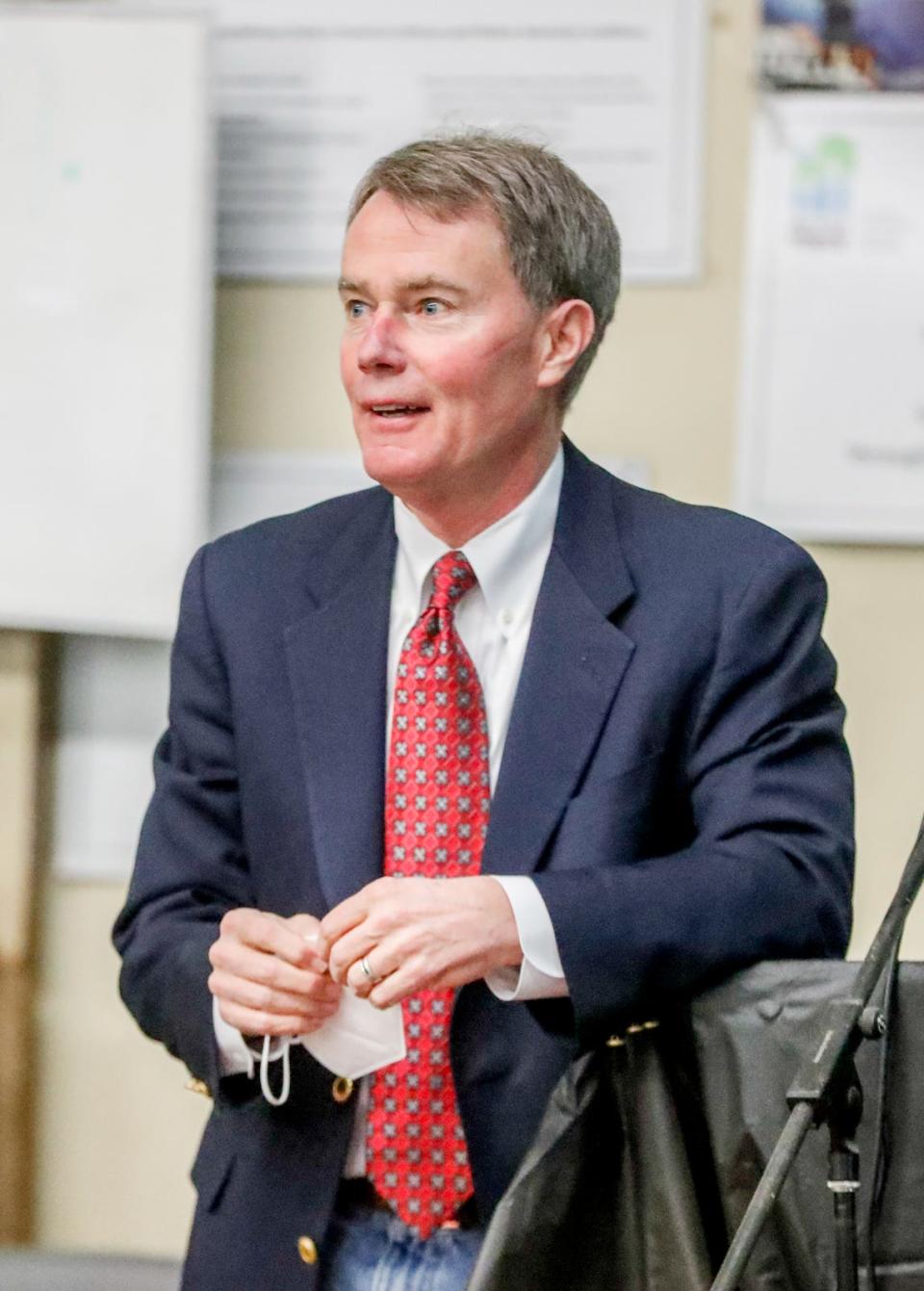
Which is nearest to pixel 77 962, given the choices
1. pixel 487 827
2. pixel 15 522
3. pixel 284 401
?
pixel 15 522

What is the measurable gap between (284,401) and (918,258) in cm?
97

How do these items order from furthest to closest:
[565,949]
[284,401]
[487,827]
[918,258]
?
[284,401] < [918,258] < [487,827] < [565,949]

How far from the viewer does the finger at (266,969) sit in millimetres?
1347

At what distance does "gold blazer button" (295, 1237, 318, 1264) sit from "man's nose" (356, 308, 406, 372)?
70 cm

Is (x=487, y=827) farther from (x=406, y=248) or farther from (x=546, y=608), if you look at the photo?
(x=406, y=248)

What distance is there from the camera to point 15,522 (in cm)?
270

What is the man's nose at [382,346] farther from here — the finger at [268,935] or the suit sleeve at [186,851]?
the finger at [268,935]

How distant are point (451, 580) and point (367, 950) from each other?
364 mm

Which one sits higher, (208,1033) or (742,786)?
(742,786)

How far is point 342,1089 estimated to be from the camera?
146 cm

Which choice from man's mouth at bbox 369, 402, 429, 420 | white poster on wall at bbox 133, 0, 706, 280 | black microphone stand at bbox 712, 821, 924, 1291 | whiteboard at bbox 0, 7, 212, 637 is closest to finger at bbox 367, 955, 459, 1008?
black microphone stand at bbox 712, 821, 924, 1291

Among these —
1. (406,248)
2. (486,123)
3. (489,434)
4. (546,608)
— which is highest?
(486,123)

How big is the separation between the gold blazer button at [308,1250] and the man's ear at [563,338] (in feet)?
2.40

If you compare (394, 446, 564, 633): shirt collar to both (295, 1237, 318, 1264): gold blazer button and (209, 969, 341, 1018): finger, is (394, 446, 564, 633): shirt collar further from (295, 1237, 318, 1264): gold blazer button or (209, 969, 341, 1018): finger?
(295, 1237, 318, 1264): gold blazer button
